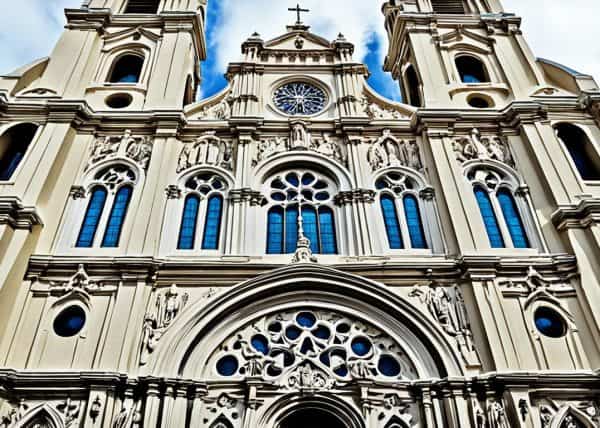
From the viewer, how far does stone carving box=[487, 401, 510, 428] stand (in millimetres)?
10383

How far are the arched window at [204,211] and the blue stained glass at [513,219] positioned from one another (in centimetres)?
801

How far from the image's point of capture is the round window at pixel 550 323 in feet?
40.4

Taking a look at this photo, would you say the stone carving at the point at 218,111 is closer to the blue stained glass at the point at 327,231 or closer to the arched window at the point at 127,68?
the arched window at the point at 127,68

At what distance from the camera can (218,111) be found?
17.6 meters

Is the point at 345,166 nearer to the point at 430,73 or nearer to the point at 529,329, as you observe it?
the point at 430,73

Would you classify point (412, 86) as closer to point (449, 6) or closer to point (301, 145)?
point (449, 6)

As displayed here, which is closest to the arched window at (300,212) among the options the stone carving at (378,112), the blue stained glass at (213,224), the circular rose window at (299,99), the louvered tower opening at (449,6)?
the blue stained glass at (213,224)

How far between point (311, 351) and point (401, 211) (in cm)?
503

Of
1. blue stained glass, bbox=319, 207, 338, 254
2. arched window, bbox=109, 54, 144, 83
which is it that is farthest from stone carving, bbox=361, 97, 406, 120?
arched window, bbox=109, 54, 144, 83

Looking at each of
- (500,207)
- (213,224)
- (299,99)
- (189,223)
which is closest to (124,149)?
(189,223)

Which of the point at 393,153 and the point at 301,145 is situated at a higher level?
the point at 301,145

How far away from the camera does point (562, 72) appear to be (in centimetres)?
1844

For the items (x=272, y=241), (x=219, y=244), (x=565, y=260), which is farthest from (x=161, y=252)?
(x=565, y=260)

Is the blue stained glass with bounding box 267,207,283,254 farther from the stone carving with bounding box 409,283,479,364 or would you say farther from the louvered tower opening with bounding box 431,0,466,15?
the louvered tower opening with bounding box 431,0,466,15
